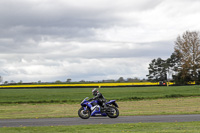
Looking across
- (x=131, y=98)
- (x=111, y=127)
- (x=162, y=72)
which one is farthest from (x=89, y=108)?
(x=162, y=72)

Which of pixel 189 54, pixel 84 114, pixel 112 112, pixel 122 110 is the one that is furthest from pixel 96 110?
pixel 189 54

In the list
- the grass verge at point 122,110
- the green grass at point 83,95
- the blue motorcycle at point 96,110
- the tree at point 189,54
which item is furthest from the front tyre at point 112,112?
the tree at point 189,54

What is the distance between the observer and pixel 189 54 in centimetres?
7969

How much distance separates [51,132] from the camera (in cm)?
1215

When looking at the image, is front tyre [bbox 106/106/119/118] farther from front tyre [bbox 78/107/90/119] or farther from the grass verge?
the grass verge

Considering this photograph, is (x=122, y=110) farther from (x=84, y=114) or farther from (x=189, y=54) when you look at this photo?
(x=189, y=54)

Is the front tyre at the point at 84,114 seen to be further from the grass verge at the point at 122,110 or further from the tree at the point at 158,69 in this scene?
the tree at the point at 158,69

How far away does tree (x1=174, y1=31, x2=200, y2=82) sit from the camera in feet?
259

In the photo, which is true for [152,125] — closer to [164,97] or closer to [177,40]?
[164,97]

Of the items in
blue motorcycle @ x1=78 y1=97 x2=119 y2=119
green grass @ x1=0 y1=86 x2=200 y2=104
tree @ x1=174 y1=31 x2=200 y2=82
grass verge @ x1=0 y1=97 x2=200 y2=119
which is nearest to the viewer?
blue motorcycle @ x1=78 y1=97 x2=119 y2=119

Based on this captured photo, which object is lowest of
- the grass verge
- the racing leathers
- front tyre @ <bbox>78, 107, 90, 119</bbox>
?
the grass verge

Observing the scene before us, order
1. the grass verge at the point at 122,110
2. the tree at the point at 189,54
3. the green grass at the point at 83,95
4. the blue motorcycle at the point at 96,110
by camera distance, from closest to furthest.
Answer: the blue motorcycle at the point at 96,110, the grass verge at the point at 122,110, the green grass at the point at 83,95, the tree at the point at 189,54

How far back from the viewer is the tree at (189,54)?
7900 cm

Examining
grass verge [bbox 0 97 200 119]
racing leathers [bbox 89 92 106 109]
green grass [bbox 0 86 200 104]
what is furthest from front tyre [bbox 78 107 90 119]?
green grass [bbox 0 86 200 104]
